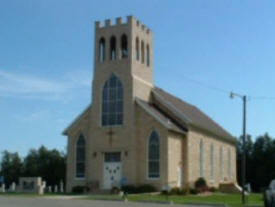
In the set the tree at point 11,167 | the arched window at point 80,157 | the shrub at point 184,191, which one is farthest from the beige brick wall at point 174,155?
the tree at point 11,167

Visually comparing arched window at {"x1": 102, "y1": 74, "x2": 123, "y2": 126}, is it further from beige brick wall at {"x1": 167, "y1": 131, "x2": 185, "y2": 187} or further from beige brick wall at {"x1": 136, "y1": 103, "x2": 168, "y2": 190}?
beige brick wall at {"x1": 167, "y1": 131, "x2": 185, "y2": 187}

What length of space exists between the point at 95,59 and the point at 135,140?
8232mm

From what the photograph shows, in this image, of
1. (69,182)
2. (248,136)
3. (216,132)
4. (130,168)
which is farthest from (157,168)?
(248,136)

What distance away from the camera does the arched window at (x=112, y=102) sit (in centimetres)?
4309

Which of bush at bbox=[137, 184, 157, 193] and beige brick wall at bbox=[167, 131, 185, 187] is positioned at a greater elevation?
beige brick wall at bbox=[167, 131, 185, 187]

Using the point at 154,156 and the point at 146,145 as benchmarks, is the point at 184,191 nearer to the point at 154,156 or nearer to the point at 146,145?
the point at 154,156

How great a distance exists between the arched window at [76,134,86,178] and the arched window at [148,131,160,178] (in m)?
6.49

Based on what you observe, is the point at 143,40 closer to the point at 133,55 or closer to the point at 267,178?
the point at 133,55

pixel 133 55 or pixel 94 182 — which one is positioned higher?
pixel 133 55

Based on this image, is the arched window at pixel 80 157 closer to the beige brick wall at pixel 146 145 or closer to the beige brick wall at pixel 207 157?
the beige brick wall at pixel 146 145

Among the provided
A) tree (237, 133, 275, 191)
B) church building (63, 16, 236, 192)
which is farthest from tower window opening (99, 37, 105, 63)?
tree (237, 133, 275, 191)

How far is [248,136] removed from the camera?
8569cm

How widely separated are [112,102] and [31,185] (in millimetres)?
9568

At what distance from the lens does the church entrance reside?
42125 mm
